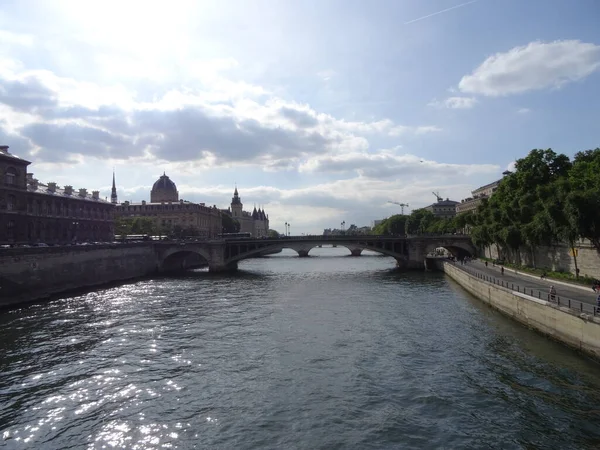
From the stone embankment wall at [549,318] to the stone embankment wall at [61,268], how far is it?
46494 mm

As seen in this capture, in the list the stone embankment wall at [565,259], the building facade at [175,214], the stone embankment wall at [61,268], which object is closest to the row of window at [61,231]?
the stone embankment wall at [61,268]

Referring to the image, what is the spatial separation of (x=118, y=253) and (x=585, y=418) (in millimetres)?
69056

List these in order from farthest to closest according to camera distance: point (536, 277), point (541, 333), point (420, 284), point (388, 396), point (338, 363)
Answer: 1. point (420, 284)
2. point (536, 277)
3. point (541, 333)
4. point (338, 363)
5. point (388, 396)

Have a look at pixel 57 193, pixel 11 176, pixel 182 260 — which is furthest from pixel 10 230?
pixel 182 260

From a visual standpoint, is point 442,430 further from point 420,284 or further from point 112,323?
point 420,284

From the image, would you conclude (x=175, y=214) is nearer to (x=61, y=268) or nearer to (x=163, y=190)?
(x=163, y=190)

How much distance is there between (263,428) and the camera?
1664 cm

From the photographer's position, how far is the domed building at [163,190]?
19200 cm

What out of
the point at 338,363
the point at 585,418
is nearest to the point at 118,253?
the point at 338,363

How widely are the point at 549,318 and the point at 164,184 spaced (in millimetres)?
183706

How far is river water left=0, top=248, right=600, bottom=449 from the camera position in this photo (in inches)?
637

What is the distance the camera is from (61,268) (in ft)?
185

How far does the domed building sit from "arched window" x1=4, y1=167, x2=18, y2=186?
127 metres

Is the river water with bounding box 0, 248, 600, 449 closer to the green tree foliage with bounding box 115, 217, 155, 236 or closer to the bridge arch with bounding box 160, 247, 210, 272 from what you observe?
the bridge arch with bounding box 160, 247, 210, 272
